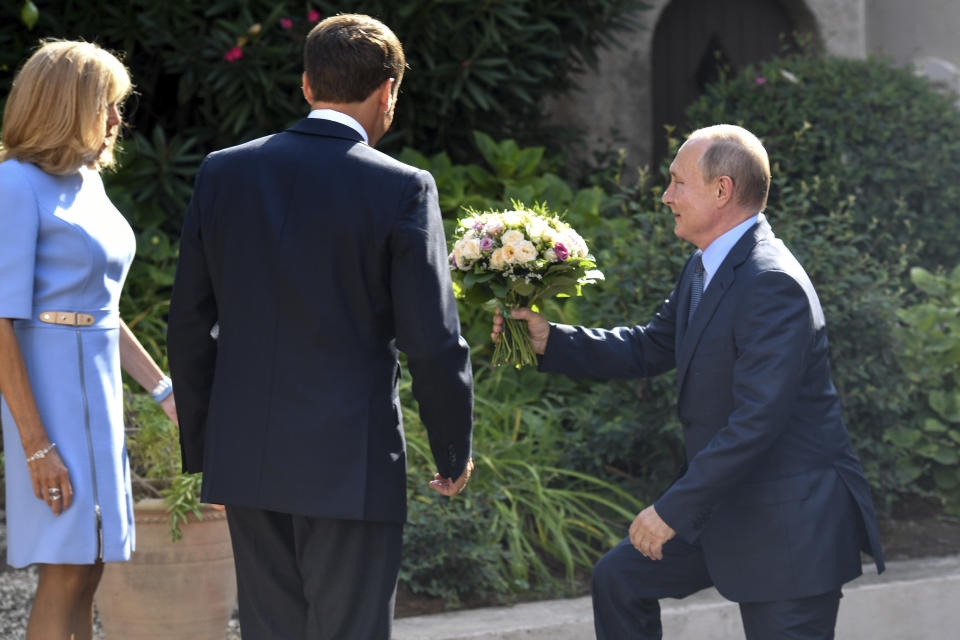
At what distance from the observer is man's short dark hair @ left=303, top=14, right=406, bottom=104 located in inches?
107

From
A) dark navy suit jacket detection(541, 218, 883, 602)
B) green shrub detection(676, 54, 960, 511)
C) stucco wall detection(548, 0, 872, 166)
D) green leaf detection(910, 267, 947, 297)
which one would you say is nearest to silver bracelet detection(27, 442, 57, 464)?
dark navy suit jacket detection(541, 218, 883, 602)

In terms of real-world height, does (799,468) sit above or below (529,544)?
above

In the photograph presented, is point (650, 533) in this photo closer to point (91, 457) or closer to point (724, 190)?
point (724, 190)

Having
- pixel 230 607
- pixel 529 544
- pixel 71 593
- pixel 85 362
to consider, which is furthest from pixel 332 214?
pixel 529 544

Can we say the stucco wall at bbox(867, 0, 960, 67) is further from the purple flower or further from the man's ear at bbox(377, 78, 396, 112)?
the man's ear at bbox(377, 78, 396, 112)

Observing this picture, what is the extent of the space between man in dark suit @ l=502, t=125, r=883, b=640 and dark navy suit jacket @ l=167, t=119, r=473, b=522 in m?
0.71

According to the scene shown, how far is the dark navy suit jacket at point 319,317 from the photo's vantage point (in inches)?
105

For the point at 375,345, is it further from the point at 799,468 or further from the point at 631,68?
the point at 631,68

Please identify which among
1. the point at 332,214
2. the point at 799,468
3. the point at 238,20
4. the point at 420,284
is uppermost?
the point at 238,20

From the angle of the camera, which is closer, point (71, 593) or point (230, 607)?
point (71, 593)

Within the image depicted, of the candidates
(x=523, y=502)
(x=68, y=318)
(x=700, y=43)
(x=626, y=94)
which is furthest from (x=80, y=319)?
(x=700, y=43)

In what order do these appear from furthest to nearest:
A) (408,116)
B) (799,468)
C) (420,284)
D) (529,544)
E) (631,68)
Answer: (631,68), (408,116), (529,544), (799,468), (420,284)

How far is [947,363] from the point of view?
5730 millimetres

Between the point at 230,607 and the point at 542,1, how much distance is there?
181 inches
